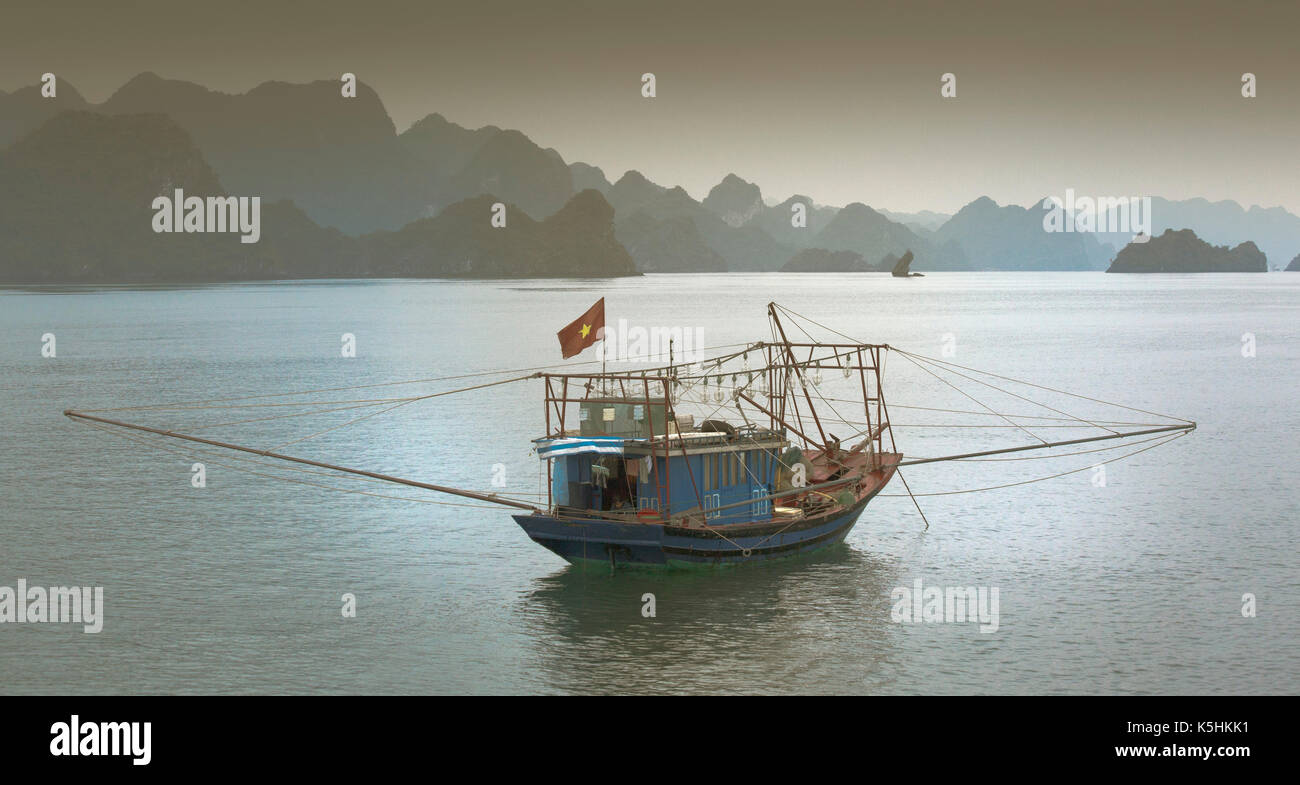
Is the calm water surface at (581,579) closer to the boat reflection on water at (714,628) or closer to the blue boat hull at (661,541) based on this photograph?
the boat reflection on water at (714,628)

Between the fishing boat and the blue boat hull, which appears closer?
the blue boat hull

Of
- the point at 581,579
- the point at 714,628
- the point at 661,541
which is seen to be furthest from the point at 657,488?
the point at 714,628

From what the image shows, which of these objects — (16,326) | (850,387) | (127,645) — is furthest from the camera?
(16,326)

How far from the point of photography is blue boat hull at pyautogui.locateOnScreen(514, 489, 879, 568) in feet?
118

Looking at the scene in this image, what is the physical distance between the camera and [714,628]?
32.9 metres

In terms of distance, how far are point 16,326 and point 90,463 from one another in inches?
4899

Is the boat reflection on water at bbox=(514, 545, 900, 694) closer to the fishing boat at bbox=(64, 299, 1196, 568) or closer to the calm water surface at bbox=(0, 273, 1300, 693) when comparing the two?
the calm water surface at bbox=(0, 273, 1300, 693)

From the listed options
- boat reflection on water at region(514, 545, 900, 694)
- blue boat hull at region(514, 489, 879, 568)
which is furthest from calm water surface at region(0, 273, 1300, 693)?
blue boat hull at region(514, 489, 879, 568)

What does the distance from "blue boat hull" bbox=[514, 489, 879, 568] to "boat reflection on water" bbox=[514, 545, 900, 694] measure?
473 millimetres
